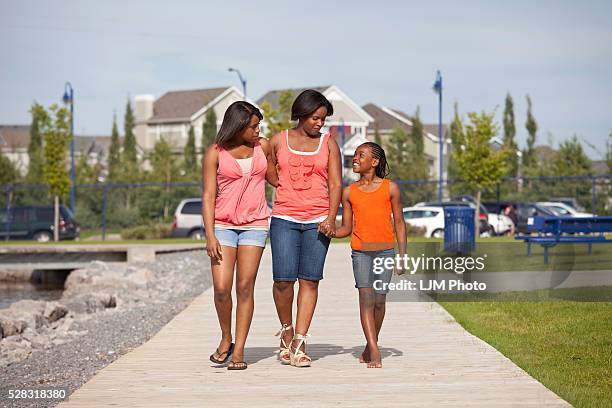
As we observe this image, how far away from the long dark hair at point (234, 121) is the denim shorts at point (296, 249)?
2.34 ft

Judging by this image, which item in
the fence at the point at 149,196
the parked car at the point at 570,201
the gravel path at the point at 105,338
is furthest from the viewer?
the fence at the point at 149,196

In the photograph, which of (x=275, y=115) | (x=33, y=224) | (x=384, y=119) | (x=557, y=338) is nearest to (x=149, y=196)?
(x=33, y=224)

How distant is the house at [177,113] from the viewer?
80.8 meters

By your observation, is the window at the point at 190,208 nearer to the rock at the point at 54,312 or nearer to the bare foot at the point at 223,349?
the rock at the point at 54,312

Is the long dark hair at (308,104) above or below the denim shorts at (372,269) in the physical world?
above

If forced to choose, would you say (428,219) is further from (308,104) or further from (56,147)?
(308,104)

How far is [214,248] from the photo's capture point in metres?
7.76

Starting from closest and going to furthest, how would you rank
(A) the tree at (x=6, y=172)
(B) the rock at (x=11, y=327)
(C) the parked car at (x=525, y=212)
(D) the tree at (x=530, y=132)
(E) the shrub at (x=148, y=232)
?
(B) the rock at (x=11, y=327) < (C) the parked car at (x=525, y=212) < (E) the shrub at (x=148, y=232) < (A) the tree at (x=6, y=172) < (D) the tree at (x=530, y=132)

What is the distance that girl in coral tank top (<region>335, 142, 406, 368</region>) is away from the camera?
7887 mm

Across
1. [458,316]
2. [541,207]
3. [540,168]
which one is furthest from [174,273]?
[540,168]

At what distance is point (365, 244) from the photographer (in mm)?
7895

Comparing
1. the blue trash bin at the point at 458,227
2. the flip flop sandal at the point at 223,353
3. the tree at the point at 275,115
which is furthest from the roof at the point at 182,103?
the flip flop sandal at the point at 223,353

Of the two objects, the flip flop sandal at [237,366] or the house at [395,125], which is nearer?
A: the flip flop sandal at [237,366]

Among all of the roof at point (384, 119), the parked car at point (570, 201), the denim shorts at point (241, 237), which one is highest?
the roof at point (384, 119)
